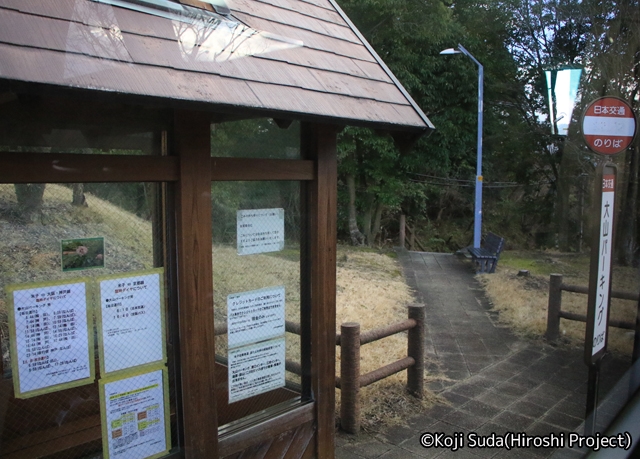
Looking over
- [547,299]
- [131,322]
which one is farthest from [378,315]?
[131,322]

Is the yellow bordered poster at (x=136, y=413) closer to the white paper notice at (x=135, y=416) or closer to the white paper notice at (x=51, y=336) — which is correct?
the white paper notice at (x=135, y=416)

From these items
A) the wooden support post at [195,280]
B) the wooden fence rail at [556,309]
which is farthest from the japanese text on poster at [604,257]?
the wooden fence rail at [556,309]

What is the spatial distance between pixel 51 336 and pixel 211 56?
1.34m

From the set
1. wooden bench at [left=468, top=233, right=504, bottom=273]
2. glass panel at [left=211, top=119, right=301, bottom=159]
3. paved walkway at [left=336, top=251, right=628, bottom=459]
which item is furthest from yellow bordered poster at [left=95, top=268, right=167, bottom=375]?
wooden bench at [left=468, top=233, right=504, bottom=273]

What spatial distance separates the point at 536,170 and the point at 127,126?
Answer: 10541mm

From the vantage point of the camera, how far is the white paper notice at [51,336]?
1.97m

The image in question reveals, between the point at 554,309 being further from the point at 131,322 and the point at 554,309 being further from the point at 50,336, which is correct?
the point at 50,336

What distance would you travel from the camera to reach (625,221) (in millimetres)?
3793

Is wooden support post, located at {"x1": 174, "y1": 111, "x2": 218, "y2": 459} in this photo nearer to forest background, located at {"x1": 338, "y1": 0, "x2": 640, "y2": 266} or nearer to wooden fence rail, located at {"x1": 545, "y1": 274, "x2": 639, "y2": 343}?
forest background, located at {"x1": 338, "y1": 0, "x2": 640, "y2": 266}

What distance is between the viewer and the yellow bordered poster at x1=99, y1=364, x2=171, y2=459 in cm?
224

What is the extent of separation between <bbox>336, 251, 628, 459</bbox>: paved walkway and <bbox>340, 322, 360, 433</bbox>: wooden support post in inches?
5.5

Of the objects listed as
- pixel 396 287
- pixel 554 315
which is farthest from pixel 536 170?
pixel 554 315

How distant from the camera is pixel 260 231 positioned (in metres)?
2.79

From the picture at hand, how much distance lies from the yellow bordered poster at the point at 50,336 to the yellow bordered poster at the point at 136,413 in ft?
0.52
